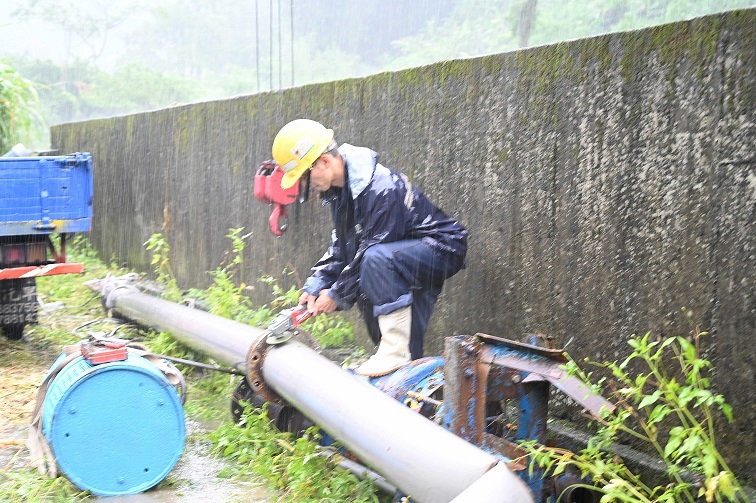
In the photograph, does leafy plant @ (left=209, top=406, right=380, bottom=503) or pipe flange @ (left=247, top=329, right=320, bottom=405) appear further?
pipe flange @ (left=247, top=329, right=320, bottom=405)

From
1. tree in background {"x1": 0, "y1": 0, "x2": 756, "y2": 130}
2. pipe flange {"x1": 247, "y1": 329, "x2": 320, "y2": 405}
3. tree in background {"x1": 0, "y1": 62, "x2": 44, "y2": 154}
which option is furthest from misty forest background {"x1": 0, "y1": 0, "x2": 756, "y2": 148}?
pipe flange {"x1": 247, "y1": 329, "x2": 320, "y2": 405}

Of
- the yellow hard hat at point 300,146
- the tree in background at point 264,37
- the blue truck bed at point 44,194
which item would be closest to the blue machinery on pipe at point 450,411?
the yellow hard hat at point 300,146

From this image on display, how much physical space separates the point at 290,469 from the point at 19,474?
157 centimetres

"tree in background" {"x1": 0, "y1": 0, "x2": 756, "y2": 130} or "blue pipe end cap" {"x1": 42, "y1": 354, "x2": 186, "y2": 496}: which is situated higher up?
"tree in background" {"x1": 0, "y1": 0, "x2": 756, "y2": 130}

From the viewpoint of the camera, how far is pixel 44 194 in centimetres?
777

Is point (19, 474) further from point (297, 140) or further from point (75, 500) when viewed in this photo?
point (297, 140)

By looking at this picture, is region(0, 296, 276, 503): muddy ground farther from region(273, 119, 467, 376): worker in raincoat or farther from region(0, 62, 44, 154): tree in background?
region(0, 62, 44, 154): tree in background

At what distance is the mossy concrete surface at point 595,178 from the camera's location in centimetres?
352

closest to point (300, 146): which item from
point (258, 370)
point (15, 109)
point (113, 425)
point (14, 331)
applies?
point (258, 370)

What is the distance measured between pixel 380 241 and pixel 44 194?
438 centimetres

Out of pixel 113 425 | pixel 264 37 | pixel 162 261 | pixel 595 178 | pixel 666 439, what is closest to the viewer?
pixel 666 439

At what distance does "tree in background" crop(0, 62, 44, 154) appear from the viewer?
13.4 meters

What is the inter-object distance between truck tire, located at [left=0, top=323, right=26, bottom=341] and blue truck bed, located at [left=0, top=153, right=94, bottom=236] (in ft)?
3.47

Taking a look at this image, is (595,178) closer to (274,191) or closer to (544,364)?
(544,364)
